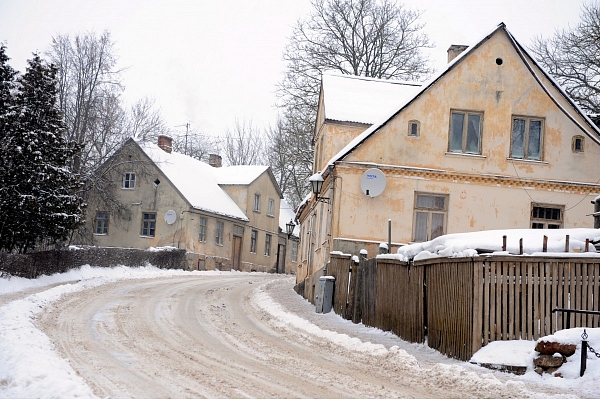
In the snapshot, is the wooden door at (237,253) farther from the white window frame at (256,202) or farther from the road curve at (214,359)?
the road curve at (214,359)

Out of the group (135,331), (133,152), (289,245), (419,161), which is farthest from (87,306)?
(289,245)

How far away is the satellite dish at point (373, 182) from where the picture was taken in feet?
69.5

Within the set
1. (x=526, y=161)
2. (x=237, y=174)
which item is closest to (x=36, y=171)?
(x=526, y=161)

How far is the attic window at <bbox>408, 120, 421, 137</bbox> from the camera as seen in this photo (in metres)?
21.9

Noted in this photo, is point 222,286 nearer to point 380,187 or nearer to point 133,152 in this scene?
point 380,187

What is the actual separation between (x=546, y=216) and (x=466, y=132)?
3.50 m

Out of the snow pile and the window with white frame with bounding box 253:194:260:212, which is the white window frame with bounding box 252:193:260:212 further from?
the snow pile

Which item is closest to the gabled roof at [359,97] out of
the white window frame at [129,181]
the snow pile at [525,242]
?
the snow pile at [525,242]

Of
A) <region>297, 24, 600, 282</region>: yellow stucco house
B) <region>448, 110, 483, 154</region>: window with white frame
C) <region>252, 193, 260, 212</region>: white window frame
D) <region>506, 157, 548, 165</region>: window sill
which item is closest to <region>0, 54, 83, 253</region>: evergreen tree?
<region>297, 24, 600, 282</region>: yellow stucco house

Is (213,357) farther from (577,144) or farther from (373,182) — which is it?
(577,144)

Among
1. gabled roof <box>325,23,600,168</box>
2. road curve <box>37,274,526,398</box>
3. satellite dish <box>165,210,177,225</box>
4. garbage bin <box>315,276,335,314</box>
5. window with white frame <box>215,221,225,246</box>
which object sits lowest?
road curve <box>37,274,526,398</box>

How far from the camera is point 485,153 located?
22.0 metres

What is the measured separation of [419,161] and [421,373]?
483 inches

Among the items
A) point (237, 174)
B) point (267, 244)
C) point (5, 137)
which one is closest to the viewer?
point (5, 137)
